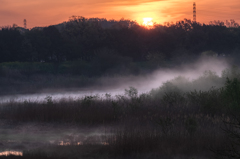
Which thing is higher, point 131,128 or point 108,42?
point 108,42

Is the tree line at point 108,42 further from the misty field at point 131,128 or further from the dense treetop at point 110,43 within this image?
the misty field at point 131,128

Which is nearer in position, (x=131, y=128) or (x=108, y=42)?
(x=131, y=128)

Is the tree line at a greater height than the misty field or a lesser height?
greater

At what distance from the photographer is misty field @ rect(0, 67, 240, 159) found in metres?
8.84

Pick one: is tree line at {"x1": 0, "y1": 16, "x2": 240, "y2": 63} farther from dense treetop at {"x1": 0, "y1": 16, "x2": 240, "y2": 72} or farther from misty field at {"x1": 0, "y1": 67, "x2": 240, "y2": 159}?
misty field at {"x1": 0, "y1": 67, "x2": 240, "y2": 159}

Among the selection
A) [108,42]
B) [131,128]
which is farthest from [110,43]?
[131,128]

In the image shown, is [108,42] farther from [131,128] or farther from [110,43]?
Result: [131,128]

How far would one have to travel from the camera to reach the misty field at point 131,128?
8844 millimetres

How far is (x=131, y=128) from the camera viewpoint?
1080 cm

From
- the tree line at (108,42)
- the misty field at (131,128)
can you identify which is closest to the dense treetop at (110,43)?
the tree line at (108,42)

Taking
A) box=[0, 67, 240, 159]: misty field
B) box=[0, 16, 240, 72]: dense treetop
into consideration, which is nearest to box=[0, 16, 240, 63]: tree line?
box=[0, 16, 240, 72]: dense treetop

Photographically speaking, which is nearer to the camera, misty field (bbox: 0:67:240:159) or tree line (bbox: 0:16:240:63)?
misty field (bbox: 0:67:240:159)

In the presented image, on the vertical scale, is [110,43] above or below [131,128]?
above

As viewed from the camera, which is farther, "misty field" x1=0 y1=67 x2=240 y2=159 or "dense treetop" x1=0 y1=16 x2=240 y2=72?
"dense treetop" x1=0 y1=16 x2=240 y2=72
